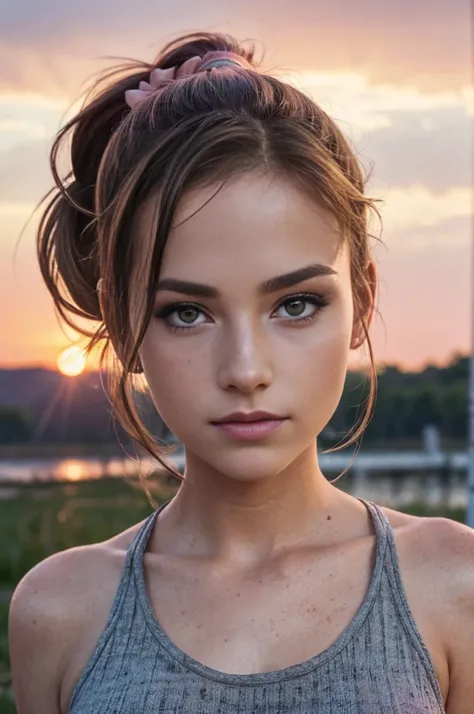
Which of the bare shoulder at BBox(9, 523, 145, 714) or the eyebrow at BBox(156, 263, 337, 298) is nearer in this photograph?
the eyebrow at BBox(156, 263, 337, 298)

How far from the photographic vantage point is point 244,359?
1.57 meters

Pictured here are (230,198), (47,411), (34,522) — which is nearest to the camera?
(230,198)

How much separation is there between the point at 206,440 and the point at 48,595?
1.82 feet

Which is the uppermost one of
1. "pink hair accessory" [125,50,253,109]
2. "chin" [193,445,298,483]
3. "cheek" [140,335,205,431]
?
"pink hair accessory" [125,50,253,109]

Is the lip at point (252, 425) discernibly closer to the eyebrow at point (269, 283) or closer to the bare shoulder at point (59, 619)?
the eyebrow at point (269, 283)

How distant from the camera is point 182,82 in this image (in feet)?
5.80

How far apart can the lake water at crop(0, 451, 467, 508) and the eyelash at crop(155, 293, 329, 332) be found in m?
5.11

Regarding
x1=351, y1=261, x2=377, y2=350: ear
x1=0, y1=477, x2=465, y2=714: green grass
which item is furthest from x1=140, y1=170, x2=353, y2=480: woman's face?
x1=0, y1=477, x2=465, y2=714: green grass

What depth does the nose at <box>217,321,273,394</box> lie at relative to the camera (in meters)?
1.56

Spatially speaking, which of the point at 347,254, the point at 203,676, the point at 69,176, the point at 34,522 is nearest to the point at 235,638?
the point at 203,676

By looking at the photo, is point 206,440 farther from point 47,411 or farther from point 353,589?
point 47,411

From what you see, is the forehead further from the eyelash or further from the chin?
the chin

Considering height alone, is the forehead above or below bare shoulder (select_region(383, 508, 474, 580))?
above

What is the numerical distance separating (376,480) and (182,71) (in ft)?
22.5
